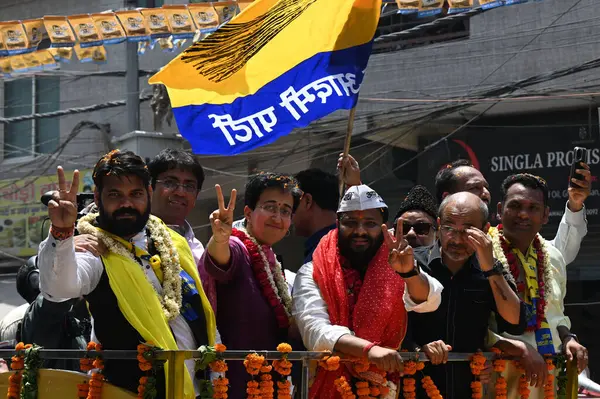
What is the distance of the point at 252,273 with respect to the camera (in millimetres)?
4855

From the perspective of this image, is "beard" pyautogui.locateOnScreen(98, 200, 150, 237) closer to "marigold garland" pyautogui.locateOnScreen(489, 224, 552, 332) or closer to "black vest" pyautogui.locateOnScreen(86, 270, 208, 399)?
"black vest" pyautogui.locateOnScreen(86, 270, 208, 399)

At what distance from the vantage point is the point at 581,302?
11352mm

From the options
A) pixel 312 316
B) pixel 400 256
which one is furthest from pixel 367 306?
pixel 400 256

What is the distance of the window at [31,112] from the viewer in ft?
50.9

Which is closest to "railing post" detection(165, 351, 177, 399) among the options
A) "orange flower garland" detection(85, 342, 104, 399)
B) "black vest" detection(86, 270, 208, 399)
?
"black vest" detection(86, 270, 208, 399)

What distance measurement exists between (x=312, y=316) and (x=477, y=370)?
0.86 meters

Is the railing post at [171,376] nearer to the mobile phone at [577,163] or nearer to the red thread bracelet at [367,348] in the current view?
the red thread bracelet at [367,348]

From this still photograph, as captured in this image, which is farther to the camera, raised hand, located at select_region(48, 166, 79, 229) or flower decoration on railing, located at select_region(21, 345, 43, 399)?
flower decoration on railing, located at select_region(21, 345, 43, 399)

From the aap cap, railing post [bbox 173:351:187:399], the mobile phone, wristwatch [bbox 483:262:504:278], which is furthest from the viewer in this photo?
the mobile phone

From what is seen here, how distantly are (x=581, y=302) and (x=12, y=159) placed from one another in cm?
936

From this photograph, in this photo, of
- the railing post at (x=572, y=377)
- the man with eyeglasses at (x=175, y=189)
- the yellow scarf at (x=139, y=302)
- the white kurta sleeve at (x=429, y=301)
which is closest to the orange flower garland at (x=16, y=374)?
the yellow scarf at (x=139, y=302)

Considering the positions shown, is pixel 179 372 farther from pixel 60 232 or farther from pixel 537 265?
pixel 537 265

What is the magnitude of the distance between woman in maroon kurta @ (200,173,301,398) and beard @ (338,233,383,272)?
40 cm

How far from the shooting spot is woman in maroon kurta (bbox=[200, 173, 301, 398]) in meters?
4.64
